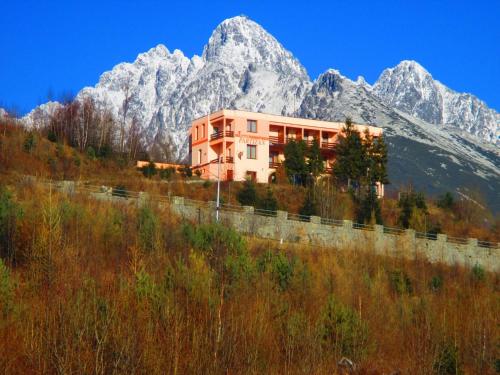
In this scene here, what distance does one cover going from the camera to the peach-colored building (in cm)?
5244

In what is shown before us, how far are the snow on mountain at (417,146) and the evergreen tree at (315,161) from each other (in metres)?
26.5

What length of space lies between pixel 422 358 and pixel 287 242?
2028 cm

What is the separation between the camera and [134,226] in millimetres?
32438

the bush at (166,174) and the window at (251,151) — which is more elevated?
the window at (251,151)

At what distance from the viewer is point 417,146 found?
330 feet

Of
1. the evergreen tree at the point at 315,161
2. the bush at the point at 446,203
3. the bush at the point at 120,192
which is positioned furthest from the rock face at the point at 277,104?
the bush at the point at 446,203

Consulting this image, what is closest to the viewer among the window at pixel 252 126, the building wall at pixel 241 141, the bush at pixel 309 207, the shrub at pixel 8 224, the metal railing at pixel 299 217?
the shrub at pixel 8 224

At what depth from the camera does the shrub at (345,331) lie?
2216cm

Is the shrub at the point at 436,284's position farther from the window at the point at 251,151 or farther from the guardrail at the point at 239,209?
the window at the point at 251,151

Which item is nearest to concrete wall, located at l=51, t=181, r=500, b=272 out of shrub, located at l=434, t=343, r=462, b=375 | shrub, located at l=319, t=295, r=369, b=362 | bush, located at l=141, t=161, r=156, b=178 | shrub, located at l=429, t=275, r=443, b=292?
shrub, located at l=429, t=275, r=443, b=292

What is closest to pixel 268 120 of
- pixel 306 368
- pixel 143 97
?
pixel 306 368

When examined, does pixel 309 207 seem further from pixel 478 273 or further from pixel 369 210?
pixel 478 273

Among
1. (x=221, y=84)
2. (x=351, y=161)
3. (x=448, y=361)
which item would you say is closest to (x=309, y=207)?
(x=351, y=161)

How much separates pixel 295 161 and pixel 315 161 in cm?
123
